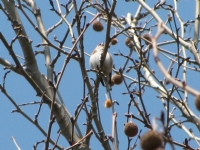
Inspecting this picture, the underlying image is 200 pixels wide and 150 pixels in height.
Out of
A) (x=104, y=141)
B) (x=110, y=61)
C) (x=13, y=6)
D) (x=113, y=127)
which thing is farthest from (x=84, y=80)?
(x=110, y=61)

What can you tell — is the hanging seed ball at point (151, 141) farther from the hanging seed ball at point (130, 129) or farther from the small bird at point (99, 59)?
the small bird at point (99, 59)

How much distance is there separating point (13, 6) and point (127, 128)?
1.36m

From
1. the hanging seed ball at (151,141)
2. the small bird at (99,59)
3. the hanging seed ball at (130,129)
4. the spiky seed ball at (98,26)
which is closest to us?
the hanging seed ball at (151,141)

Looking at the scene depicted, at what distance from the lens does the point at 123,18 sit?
4.97 m

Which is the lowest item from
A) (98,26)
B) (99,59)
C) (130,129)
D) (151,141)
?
(151,141)

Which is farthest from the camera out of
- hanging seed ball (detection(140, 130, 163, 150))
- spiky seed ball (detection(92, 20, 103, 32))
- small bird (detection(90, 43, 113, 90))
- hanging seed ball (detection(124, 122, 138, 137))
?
spiky seed ball (detection(92, 20, 103, 32))

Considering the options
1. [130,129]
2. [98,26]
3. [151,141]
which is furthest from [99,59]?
[151,141]

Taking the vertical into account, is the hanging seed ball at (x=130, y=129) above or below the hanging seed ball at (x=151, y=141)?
above

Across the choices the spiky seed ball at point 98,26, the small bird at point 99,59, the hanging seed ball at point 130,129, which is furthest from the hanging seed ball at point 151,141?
the spiky seed ball at point 98,26

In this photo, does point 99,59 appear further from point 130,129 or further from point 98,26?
point 130,129

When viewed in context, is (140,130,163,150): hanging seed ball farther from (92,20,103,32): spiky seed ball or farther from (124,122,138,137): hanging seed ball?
(92,20,103,32): spiky seed ball

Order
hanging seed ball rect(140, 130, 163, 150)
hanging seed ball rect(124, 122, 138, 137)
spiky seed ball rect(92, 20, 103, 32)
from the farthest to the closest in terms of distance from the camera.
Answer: spiky seed ball rect(92, 20, 103, 32), hanging seed ball rect(124, 122, 138, 137), hanging seed ball rect(140, 130, 163, 150)

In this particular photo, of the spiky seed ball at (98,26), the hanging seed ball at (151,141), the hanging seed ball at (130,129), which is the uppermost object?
the spiky seed ball at (98,26)

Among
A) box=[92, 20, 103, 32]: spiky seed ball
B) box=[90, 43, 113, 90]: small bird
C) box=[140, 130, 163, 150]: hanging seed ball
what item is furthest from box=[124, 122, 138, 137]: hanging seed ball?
box=[92, 20, 103, 32]: spiky seed ball
